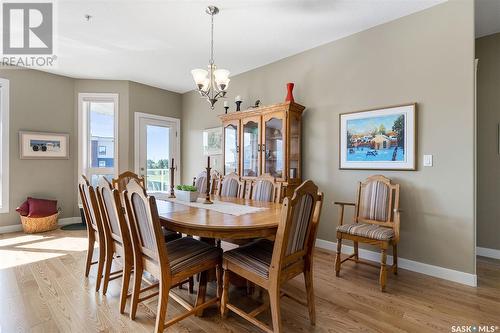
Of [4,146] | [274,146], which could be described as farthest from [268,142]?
[4,146]

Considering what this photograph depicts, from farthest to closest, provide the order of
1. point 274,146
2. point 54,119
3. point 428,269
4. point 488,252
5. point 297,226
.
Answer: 1. point 54,119
2. point 274,146
3. point 488,252
4. point 428,269
5. point 297,226

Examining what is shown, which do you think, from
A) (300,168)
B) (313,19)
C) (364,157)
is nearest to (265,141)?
(300,168)

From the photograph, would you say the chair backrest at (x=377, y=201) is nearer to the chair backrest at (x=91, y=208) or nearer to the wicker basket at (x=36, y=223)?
the chair backrest at (x=91, y=208)

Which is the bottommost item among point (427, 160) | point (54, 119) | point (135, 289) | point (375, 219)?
point (135, 289)

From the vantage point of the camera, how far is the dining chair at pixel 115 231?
6.15 feet

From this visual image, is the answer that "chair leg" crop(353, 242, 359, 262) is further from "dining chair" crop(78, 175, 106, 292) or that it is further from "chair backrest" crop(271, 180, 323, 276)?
"dining chair" crop(78, 175, 106, 292)

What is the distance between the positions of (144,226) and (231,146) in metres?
2.63

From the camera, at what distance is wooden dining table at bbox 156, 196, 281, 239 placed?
5.32ft

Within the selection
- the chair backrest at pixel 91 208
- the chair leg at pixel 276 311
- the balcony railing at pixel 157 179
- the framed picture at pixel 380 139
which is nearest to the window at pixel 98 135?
the balcony railing at pixel 157 179

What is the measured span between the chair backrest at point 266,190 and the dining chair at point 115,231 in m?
1.41

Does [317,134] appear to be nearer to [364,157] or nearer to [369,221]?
[364,157]

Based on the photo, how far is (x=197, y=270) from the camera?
1.73 meters

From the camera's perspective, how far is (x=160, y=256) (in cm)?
157

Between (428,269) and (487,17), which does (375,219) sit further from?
(487,17)
